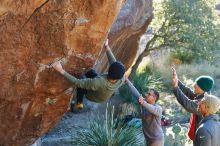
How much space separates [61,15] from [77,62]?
3.09 feet

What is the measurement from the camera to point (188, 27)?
1962 centimetres

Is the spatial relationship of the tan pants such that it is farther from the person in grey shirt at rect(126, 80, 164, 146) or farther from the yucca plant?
the yucca plant

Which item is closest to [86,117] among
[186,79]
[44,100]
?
[44,100]

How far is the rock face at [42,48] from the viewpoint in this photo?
6.98m

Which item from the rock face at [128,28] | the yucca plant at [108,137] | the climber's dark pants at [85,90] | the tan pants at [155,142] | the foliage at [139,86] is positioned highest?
the rock face at [128,28]

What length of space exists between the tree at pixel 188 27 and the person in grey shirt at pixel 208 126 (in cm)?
1192

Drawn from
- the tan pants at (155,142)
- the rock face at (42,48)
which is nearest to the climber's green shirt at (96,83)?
the rock face at (42,48)

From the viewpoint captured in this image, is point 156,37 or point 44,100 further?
point 156,37

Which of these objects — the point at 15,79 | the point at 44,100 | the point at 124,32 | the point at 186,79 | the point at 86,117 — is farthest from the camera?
the point at 186,79

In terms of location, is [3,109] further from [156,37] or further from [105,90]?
[156,37]

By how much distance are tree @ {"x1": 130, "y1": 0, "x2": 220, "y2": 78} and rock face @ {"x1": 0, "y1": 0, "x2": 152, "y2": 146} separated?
10.5 metres

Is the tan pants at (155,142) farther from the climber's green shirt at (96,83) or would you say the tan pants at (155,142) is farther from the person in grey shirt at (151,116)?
the climber's green shirt at (96,83)

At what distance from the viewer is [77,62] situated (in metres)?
7.63

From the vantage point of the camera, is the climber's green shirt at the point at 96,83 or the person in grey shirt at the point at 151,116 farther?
the person in grey shirt at the point at 151,116
